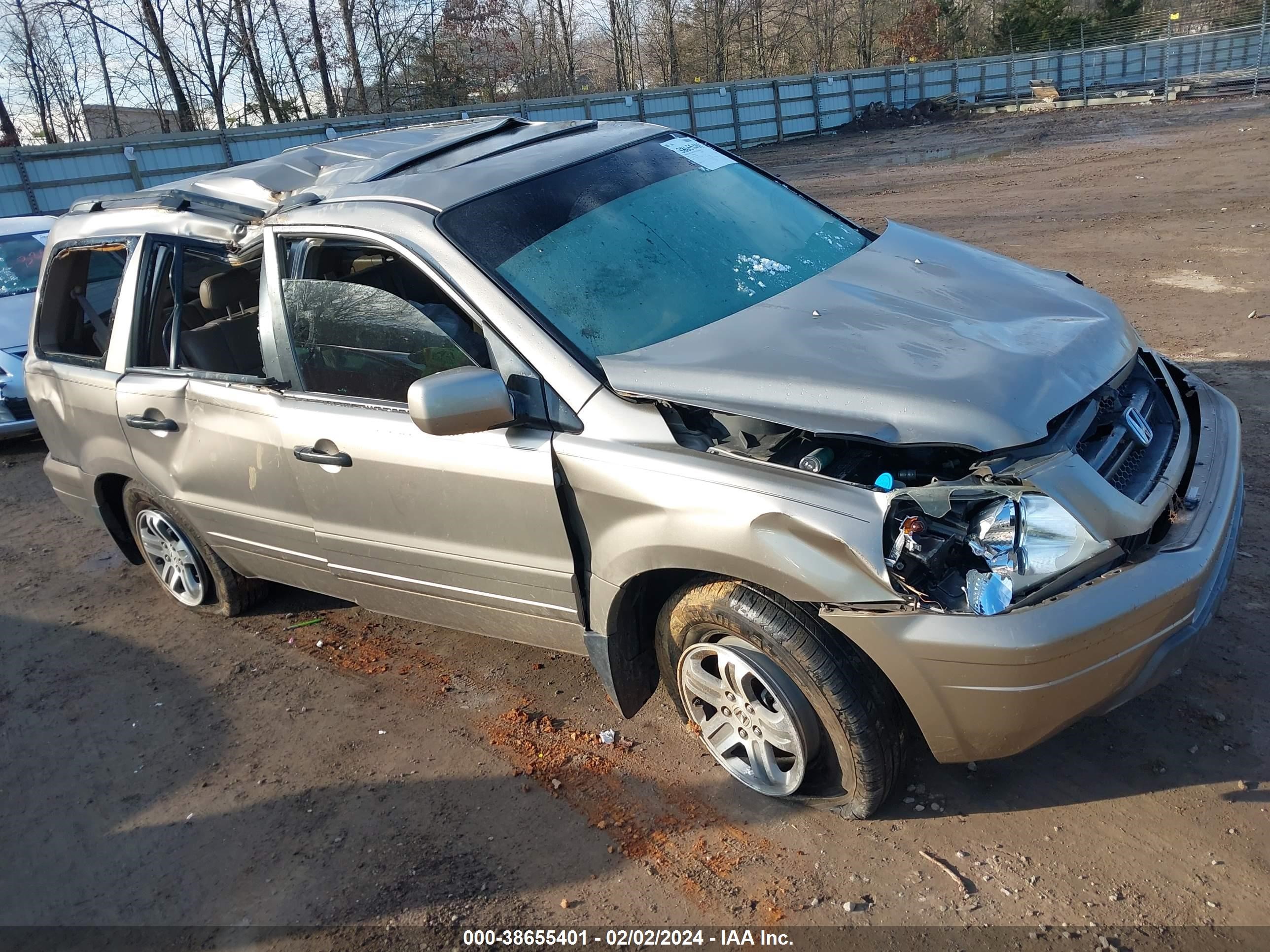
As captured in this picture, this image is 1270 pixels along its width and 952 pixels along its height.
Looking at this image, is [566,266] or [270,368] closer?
[566,266]

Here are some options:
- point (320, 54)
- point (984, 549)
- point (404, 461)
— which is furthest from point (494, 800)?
point (320, 54)

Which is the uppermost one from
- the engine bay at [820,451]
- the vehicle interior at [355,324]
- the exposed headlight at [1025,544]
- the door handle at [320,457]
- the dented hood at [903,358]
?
the vehicle interior at [355,324]

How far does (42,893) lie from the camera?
3.16 meters

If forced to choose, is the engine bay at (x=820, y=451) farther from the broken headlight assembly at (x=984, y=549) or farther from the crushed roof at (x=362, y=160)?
the crushed roof at (x=362, y=160)

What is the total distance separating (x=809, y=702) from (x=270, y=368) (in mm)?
2373

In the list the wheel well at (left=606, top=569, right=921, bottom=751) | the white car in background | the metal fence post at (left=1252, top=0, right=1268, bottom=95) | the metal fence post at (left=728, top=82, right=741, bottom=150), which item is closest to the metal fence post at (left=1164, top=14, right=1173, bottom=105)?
the metal fence post at (left=1252, top=0, right=1268, bottom=95)

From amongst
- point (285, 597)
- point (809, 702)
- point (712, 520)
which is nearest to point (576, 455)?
point (712, 520)

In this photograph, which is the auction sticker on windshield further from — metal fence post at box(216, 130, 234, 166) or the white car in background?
metal fence post at box(216, 130, 234, 166)

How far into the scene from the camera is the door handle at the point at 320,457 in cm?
343

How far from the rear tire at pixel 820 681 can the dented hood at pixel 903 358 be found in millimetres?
534

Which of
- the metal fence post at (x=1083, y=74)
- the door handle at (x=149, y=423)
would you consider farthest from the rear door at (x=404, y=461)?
the metal fence post at (x=1083, y=74)

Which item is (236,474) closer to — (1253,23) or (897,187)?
(897,187)

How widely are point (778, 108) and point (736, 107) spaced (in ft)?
5.24

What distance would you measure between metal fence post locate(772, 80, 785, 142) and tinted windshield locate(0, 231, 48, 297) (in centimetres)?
2392
